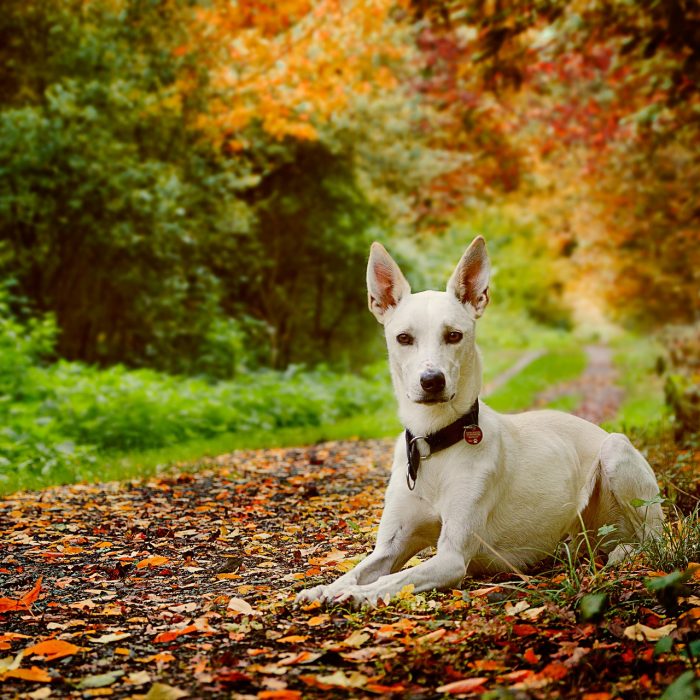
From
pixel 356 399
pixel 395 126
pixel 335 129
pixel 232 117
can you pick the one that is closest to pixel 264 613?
pixel 356 399

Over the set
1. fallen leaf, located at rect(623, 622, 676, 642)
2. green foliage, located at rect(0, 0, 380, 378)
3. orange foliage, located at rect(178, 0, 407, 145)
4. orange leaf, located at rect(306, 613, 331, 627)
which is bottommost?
orange leaf, located at rect(306, 613, 331, 627)

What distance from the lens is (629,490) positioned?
4.34 meters

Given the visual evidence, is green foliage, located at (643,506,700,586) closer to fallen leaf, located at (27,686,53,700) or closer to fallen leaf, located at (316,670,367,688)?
fallen leaf, located at (316,670,367,688)

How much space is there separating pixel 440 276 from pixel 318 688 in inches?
660

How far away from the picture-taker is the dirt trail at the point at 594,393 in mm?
13658

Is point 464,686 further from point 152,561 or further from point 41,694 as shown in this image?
point 152,561

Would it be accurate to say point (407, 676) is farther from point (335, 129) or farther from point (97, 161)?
point (335, 129)

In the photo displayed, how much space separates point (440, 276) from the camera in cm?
1919

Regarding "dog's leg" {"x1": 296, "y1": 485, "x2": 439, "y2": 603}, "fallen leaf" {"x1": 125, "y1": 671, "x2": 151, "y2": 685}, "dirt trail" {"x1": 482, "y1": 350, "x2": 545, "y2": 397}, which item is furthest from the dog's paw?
"dirt trail" {"x1": 482, "y1": 350, "x2": 545, "y2": 397}

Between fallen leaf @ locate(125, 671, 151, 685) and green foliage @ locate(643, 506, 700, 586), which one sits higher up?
green foliage @ locate(643, 506, 700, 586)

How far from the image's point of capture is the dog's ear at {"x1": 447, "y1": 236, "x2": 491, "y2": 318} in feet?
13.6

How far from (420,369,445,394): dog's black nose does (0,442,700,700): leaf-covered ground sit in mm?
933

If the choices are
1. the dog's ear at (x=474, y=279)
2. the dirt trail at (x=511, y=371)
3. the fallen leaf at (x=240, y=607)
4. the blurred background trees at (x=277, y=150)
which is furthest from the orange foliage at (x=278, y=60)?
the fallen leaf at (x=240, y=607)

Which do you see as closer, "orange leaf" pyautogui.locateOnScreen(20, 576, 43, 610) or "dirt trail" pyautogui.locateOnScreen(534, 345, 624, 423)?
"orange leaf" pyautogui.locateOnScreen(20, 576, 43, 610)
